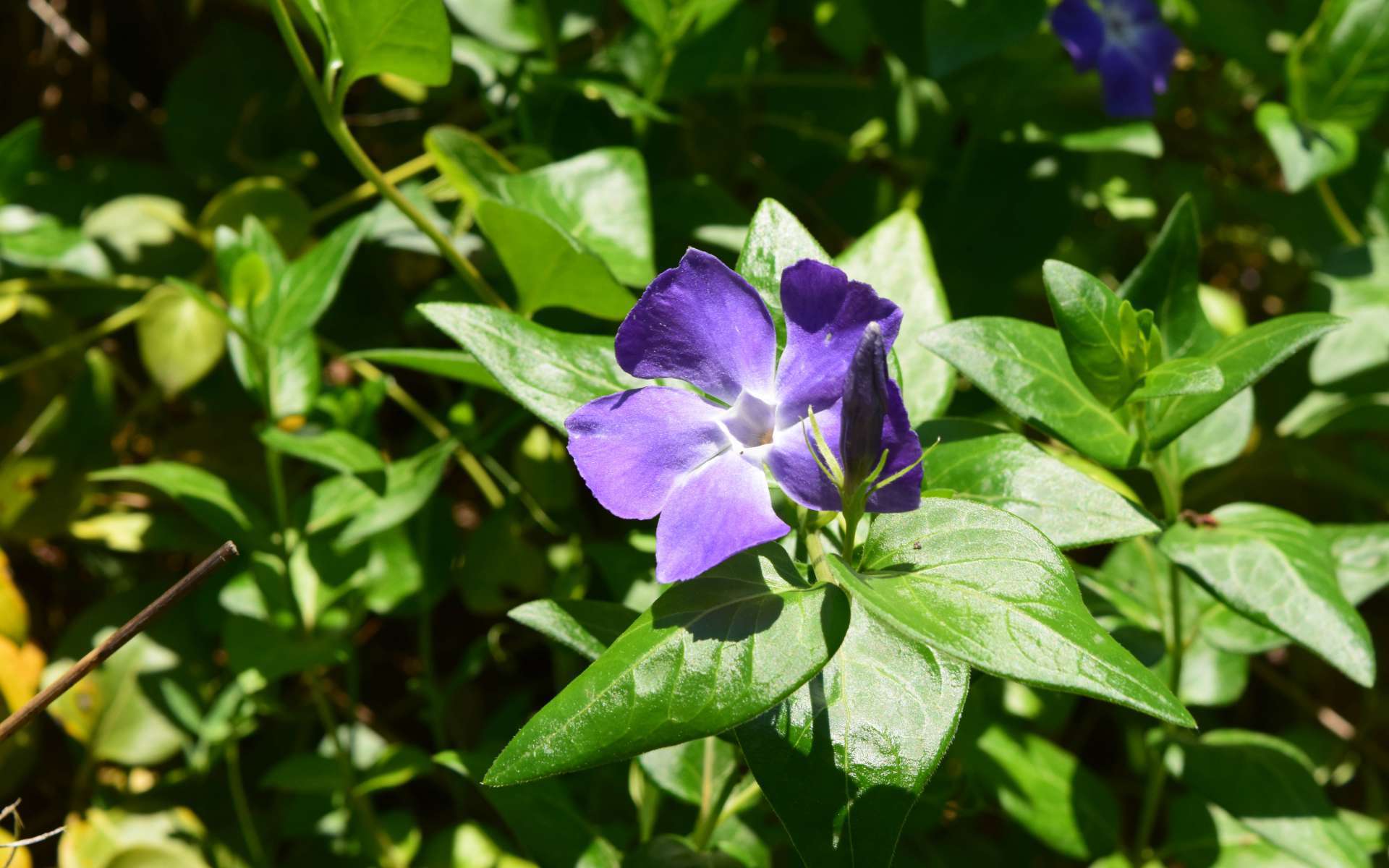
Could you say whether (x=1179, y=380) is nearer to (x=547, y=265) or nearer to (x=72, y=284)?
(x=547, y=265)

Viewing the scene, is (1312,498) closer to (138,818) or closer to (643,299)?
(643,299)

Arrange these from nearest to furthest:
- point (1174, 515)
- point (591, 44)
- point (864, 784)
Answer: point (864, 784) < point (1174, 515) < point (591, 44)

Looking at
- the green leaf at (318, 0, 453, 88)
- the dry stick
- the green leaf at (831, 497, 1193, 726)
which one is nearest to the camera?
the green leaf at (831, 497, 1193, 726)

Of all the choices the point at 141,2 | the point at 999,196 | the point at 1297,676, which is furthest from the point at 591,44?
the point at 1297,676

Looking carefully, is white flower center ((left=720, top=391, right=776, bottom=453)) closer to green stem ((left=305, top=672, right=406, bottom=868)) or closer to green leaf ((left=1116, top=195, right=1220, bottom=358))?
green leaf ((left=1116, top=195, right=1220, bottom=358))

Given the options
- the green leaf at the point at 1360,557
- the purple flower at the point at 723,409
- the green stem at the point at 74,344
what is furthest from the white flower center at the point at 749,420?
the green stem at the point at 74,344

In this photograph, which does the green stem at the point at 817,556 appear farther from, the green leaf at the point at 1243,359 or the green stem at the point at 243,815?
the green stem at the point at 243,815

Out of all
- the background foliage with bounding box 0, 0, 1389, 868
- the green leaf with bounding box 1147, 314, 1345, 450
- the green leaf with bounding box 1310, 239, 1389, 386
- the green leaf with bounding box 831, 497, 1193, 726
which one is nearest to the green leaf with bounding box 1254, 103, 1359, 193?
the background foliage with bounding box 0, 0, 1389, 868
